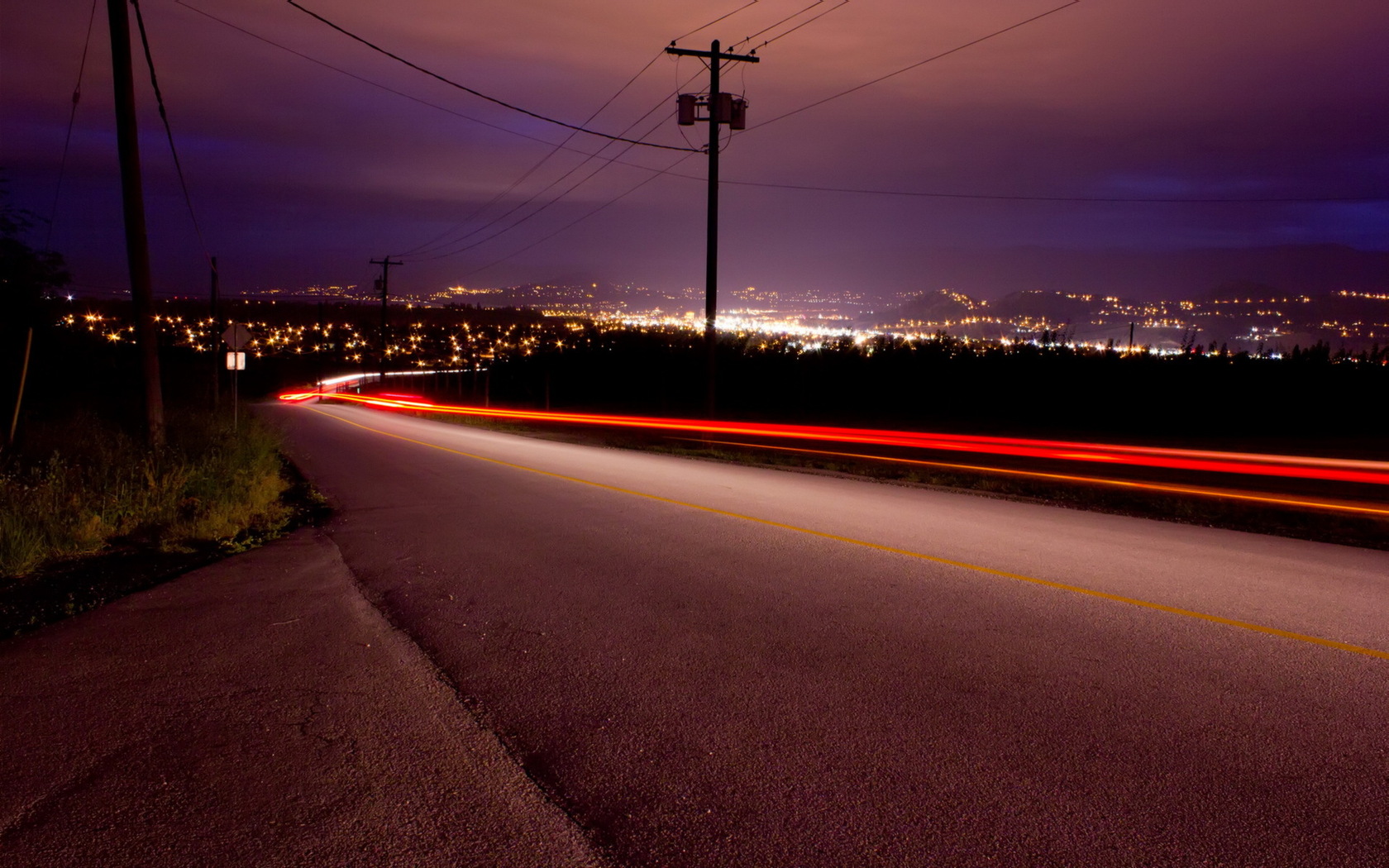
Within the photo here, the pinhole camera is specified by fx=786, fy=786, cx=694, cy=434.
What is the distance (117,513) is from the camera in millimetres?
9258

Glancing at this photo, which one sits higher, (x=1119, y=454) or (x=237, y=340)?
(x=237, y=340)

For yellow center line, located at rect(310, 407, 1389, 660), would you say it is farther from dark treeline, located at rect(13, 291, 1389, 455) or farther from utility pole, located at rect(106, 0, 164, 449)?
dark treeline, located at rect(13, 291, 1389, 455)

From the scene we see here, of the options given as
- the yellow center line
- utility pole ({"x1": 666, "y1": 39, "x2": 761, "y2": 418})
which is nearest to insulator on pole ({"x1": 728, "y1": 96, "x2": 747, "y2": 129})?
utility pole ({"x1": 666, "y1": 39, "x2": 761, "y2": 418})

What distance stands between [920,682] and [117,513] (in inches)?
368

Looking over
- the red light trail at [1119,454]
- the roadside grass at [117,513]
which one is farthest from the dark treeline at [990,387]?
the red light trail at [1119,454]

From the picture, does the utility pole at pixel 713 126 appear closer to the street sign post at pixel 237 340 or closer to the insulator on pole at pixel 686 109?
the insulator on pole at pixel 686 109

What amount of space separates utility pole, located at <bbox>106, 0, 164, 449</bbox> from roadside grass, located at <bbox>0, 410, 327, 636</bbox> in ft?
2.61

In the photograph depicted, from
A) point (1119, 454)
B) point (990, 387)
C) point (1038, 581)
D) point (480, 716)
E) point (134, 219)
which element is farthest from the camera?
point (990, 387)

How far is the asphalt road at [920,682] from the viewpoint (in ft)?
10.8

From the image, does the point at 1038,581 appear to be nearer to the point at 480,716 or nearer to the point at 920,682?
the point at 920,682

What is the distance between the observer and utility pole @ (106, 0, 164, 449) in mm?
12281

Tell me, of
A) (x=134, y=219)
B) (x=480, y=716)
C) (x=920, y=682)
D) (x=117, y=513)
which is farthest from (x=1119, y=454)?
(x=134, y=219)

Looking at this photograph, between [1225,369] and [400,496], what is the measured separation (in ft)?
98.3

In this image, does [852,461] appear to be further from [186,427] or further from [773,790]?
[773,790]
